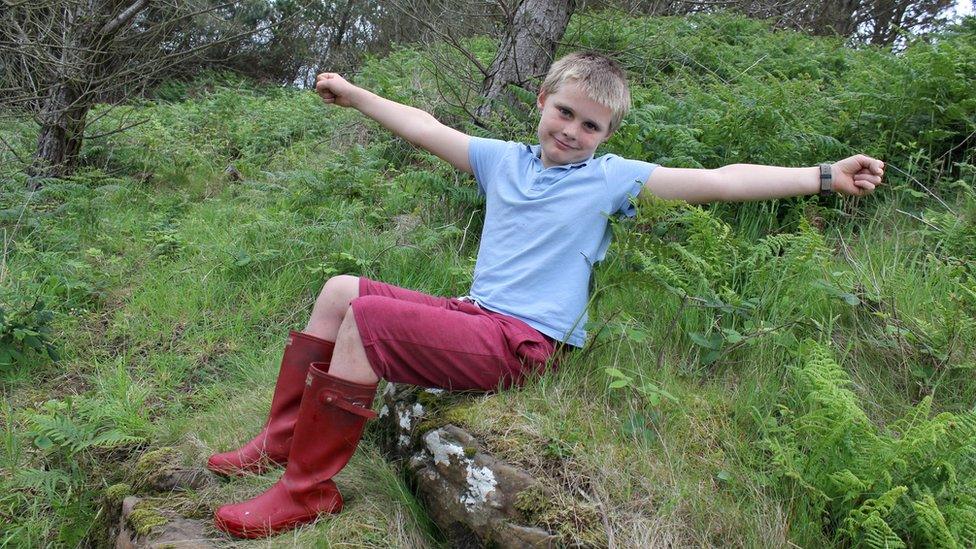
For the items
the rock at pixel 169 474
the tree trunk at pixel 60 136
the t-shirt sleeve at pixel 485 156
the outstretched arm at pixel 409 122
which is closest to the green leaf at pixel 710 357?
the t-shirt sleeve at pixel 485 156

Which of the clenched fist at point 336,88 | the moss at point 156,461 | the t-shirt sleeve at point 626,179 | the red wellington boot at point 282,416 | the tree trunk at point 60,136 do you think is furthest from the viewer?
the tree trunk at point 60,136

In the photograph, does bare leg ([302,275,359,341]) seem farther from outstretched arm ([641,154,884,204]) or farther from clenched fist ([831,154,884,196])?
clenched fist ([831,154,884,196])

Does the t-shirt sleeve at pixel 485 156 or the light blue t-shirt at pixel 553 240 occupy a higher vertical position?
the t-shirt sleeve at pixel 485 156

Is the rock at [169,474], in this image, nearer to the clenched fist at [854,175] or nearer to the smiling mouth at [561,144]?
the smiling mouth at [561,144]

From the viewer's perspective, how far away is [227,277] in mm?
4301

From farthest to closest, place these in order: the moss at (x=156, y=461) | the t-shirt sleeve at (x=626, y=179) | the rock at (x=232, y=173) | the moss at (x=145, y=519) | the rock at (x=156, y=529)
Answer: the rock at (x=232, y=173), the moss at (x=156, y=461), the t-shirt sleeve at (x=626, y=179), the moss at (x=145, y=519), the rock at (x=156, y=529)

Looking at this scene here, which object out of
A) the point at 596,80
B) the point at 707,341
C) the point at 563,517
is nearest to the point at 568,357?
the point at 707,341

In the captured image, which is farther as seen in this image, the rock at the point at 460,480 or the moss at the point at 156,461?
the moss at the point at 156,461

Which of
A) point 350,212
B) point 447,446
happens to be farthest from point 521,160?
point 350,212

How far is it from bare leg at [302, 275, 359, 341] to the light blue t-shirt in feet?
1.68

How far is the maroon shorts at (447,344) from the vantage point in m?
2.43

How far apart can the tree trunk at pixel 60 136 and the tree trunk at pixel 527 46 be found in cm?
378

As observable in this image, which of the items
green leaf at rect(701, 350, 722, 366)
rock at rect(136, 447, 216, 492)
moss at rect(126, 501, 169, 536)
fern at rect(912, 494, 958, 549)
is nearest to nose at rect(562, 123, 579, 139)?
green leaf at rect(701, 350, 722, 366)

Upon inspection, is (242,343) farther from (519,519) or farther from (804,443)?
(804,443)
